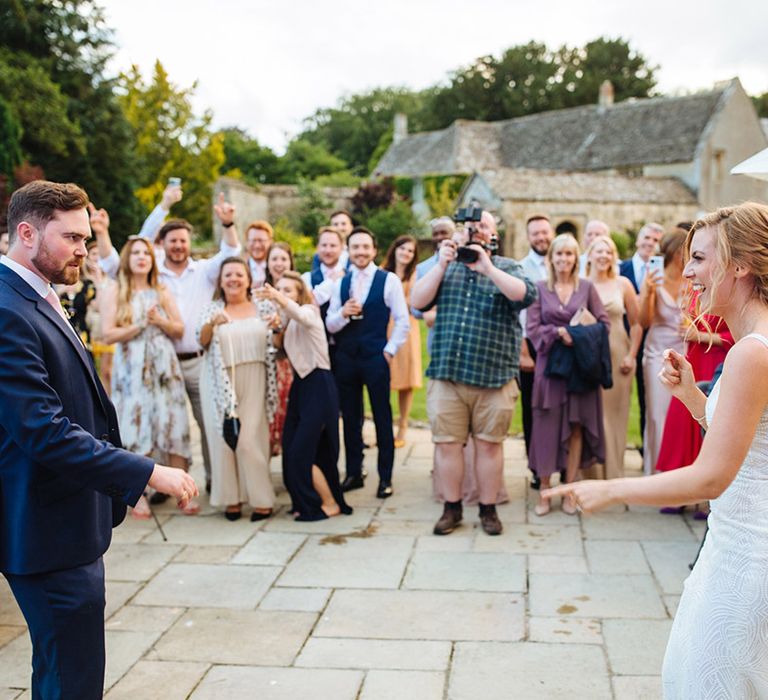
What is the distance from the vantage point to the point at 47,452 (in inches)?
93.7

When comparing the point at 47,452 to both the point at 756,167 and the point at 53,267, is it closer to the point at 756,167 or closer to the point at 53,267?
the point at 53,267

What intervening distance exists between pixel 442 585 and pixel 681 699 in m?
2.80

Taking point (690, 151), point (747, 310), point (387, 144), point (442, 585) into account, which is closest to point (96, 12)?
point (690, 151)

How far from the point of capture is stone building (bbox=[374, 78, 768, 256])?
1378 inches

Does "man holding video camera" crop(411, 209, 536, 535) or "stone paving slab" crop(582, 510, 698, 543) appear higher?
"man holding video camera" crop(411, 209, 536, 535)

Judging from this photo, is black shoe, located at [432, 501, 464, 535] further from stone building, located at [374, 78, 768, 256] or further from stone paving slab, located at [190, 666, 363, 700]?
stone building, located at [374, 78, 768, 256]

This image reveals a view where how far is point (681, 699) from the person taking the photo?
87.1 inches

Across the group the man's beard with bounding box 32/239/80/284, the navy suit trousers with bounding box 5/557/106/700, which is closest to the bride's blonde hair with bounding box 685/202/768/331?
the man's beard with bounding box 32/239/80/284

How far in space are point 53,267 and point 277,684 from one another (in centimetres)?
220

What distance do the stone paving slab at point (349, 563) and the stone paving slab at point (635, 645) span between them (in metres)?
1.30

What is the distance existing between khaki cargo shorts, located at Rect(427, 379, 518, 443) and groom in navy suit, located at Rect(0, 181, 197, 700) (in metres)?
3.31

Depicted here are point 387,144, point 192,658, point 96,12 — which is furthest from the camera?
point 387,144

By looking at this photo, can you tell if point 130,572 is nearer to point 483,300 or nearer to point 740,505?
point 483,300

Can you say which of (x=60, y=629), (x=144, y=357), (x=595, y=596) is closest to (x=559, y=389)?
(x=595, y=596)
